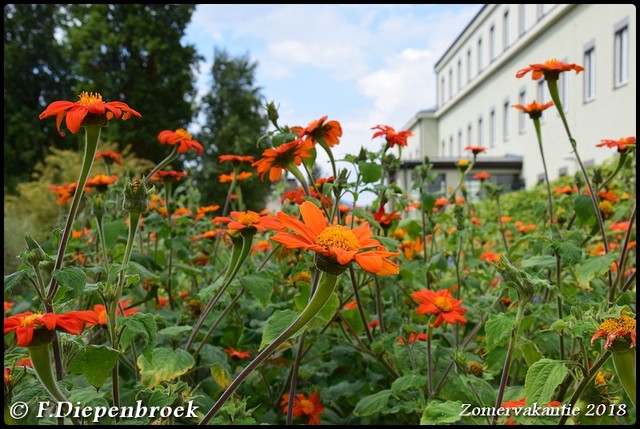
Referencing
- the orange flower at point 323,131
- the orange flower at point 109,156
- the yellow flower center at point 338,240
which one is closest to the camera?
the yellow flower center at point 338,240

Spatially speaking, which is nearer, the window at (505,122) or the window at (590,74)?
the window at (590,74)

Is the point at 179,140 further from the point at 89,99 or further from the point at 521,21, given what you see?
the point at 521,21

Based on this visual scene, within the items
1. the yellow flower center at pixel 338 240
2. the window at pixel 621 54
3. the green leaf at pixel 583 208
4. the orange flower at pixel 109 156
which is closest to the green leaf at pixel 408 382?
the yellow flower center at pixel 338 240

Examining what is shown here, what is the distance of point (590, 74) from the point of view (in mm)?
14930

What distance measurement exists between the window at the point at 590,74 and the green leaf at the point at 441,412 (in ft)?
50.4

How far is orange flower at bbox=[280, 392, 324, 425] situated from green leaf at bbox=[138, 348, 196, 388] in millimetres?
521

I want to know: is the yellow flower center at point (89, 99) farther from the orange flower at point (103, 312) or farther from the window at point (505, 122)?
the window at point (505, 122)

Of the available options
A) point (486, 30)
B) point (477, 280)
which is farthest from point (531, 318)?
point (486, 30)

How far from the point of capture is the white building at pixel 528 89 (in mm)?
13398

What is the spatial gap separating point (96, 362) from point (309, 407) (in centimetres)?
92

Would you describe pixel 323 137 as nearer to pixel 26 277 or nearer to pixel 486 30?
pixel 26 277

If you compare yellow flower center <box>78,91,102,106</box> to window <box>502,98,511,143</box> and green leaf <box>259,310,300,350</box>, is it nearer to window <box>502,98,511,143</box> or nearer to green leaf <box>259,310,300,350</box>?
green leaf <box>259,310,300,350</box>

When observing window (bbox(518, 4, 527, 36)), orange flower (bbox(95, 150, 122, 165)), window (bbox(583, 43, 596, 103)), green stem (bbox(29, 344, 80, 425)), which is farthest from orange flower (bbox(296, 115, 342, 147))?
window (bbox(518, 4, 527, 36))

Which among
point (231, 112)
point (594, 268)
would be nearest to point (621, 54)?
point (594, 268)
